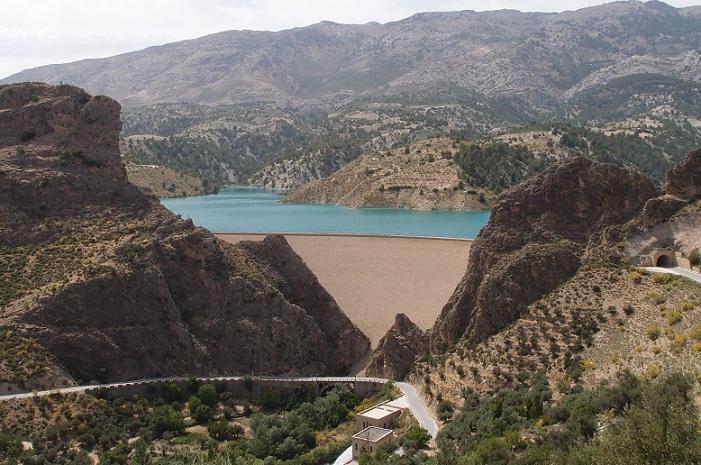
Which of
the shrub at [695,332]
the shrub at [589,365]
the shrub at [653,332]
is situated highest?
the shrub at [695,332]

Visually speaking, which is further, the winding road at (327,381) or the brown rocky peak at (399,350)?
the brown rocky peak at (399,350)

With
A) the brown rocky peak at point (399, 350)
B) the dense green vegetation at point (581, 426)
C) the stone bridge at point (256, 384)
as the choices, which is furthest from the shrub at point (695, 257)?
the stone bridge at point (256, 384)

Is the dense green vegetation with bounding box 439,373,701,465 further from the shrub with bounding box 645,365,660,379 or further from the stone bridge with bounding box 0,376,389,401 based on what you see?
the stone bridge with bounding box 0,376,389,401

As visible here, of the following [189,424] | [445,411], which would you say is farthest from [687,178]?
[189,424]

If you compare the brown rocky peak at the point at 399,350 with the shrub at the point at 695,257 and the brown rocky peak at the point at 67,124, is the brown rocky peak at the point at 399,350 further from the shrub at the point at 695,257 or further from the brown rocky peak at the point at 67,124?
the brown rocky peak at the point at 67,124

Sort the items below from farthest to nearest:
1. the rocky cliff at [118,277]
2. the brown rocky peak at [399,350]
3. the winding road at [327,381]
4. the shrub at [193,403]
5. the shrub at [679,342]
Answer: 1. the brown rocky peak at [399,350]
2. the rocky cliff at [118,277]
3. the shrub at [193,403]
4. the winding road at [327,381]
5. the shrub at [679,342]

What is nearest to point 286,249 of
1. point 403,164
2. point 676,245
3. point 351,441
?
point 351,441

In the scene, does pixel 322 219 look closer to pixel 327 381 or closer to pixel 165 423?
pixel 327 381
